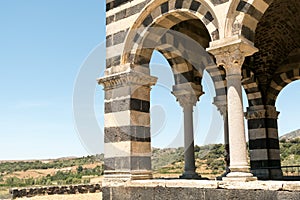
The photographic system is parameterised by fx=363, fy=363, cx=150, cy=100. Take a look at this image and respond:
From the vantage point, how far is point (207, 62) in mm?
9812

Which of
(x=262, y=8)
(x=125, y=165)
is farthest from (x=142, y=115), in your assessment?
(x=262, y=8)

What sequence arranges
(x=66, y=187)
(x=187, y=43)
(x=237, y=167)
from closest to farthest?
(x=237, y=167)
(x=187, y=43)
(x=66, y=187)

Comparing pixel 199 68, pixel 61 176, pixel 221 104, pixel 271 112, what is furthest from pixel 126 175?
pixel 61 176

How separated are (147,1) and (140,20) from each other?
39 centimetres

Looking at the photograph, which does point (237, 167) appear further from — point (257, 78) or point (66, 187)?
point (66, 187)

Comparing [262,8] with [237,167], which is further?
[262,8]

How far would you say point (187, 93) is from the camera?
9.55 metres

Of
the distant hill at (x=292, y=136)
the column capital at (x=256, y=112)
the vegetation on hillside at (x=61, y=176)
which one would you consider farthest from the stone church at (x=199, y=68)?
the distant hill at (x=292, y=136)

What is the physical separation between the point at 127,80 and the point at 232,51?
217cm

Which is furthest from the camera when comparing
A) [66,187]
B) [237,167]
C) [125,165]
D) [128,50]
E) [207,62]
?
[66,187]

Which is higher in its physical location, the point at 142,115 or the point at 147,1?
the point at 147,1

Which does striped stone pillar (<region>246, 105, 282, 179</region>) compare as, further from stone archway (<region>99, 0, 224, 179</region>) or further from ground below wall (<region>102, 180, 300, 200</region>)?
ground below wall (<region>102, 180, 300, 200</region>)

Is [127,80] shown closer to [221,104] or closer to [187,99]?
[187,99]

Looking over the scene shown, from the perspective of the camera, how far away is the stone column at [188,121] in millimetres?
9273
